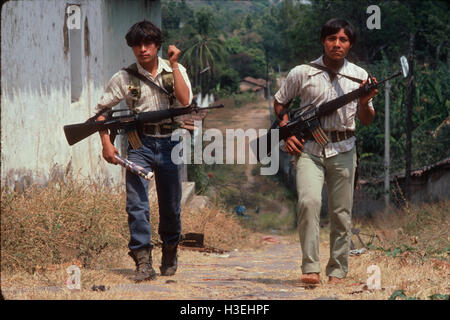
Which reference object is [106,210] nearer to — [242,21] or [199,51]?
[199,51]

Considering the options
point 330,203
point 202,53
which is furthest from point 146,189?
point 202,53

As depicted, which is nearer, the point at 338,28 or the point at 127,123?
the point at 338,28

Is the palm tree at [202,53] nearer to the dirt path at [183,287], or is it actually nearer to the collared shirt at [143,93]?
the dirt path at [183,287]

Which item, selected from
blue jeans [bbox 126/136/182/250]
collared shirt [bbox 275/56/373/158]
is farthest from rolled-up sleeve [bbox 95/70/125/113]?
collared shirt [bbox 275/56/373/158]

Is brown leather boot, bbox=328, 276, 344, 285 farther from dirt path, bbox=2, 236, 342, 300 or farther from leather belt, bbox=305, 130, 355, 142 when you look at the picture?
leather belt, bbox=305, 130, 355, 142

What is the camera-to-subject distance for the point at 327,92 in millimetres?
5617

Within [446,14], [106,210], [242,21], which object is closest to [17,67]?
[106,210]

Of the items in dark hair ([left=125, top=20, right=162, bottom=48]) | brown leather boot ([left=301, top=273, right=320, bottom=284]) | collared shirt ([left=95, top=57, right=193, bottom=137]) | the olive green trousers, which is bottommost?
brown leather boot ([left=301, top=273, right=320, bottom=284])

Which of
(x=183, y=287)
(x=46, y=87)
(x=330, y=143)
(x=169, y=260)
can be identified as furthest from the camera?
(x=46, y=87)

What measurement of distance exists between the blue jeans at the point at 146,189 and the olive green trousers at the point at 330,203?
40.6 inches

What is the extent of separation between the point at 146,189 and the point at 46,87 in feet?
11.9

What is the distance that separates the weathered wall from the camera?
25.5ft

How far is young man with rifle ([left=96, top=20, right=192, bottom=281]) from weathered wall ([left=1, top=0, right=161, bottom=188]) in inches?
99.1

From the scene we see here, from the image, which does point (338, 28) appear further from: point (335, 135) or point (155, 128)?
point (155, 128)
